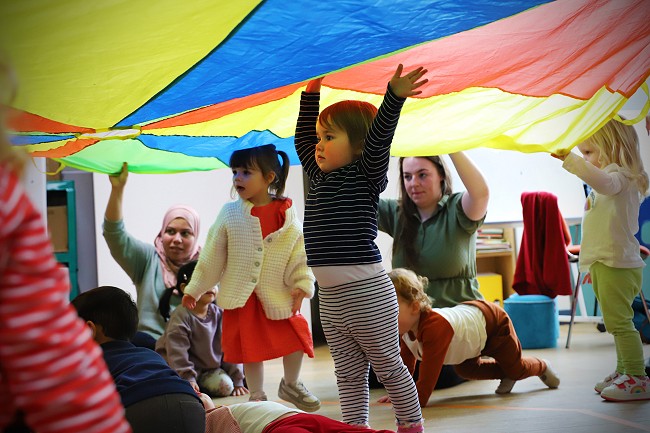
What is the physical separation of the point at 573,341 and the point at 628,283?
5.24 ft

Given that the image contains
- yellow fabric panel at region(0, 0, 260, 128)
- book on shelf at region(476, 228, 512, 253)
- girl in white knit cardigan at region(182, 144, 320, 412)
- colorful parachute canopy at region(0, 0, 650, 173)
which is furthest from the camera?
book on shelf at region(476, 228, 512, 253)

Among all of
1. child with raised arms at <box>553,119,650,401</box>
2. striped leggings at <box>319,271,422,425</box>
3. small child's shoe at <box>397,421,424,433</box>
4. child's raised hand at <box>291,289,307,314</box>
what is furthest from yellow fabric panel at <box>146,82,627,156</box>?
small child's shoe at <box>397,421,424,433</box>

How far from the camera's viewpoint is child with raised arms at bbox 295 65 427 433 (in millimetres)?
1722

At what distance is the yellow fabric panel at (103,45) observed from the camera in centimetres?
124

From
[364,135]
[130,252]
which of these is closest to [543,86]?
[364,135]

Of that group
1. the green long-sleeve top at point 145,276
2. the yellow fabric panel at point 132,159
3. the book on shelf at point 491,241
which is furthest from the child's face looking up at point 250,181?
the book on shelf at point 491,241

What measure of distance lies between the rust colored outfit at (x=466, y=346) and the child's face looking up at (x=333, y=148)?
739mm

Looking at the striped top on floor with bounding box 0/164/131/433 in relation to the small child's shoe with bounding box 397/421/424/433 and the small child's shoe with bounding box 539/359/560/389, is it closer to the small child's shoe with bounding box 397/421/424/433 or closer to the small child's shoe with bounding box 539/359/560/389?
the small child's shoe with bounding box 397/421/424/433

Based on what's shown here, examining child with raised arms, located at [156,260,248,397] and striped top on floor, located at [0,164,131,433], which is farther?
child with raised arms, located at [156,260,248,397]

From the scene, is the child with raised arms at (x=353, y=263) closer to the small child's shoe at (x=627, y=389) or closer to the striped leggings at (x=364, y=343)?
the striped leggings at (x=364, y=343)

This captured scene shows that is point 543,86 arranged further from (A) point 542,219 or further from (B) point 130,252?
(A) point 542,219

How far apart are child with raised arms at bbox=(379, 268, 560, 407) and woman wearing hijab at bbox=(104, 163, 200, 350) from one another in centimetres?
111

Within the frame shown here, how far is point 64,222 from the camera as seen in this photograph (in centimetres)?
429

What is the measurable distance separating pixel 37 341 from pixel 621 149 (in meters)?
2.22
